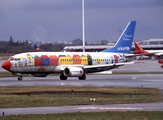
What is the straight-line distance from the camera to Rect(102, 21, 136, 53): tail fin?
58750 mm

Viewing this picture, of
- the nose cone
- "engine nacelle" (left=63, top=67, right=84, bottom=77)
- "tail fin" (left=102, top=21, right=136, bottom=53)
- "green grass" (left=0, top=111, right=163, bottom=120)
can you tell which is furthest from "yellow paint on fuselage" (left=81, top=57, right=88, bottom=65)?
"green grass" (left=0, top=111, right=163, bottom=120)

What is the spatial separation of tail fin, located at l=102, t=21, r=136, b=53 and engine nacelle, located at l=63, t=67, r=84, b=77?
1184cm

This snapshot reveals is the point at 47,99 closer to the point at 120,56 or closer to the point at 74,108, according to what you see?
the point at 74,108

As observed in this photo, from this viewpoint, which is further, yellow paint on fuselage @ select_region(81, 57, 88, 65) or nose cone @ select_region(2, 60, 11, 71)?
yellow paint on fuselage @ select_region(81, 57, 88, 65)

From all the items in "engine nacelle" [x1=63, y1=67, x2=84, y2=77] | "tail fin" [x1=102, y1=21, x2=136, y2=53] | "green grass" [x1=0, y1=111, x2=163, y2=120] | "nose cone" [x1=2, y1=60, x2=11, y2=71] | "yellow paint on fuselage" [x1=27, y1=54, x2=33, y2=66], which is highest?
"tail fin" [x1=102, y1=21, x2=136, y2=53]

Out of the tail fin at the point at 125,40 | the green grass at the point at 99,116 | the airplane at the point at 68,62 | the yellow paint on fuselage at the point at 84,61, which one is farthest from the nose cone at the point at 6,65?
the green grass at the point at 99,116

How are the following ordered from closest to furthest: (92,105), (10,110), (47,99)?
(10,110)
(92,105)
(47,99)

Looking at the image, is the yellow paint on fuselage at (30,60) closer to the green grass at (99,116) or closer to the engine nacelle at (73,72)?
the engine nacelle at (73,72)

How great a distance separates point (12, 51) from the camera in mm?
118562

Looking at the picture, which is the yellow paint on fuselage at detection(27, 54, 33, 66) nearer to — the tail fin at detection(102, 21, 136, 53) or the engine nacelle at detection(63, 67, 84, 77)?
the engine nacelle at detection(63, 67, 84, 77)

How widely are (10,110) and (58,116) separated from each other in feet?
15.1

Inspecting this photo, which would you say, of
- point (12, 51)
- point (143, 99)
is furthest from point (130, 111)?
point (12, 51)

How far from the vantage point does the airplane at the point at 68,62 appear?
152 ft

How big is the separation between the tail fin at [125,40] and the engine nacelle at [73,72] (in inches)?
466
